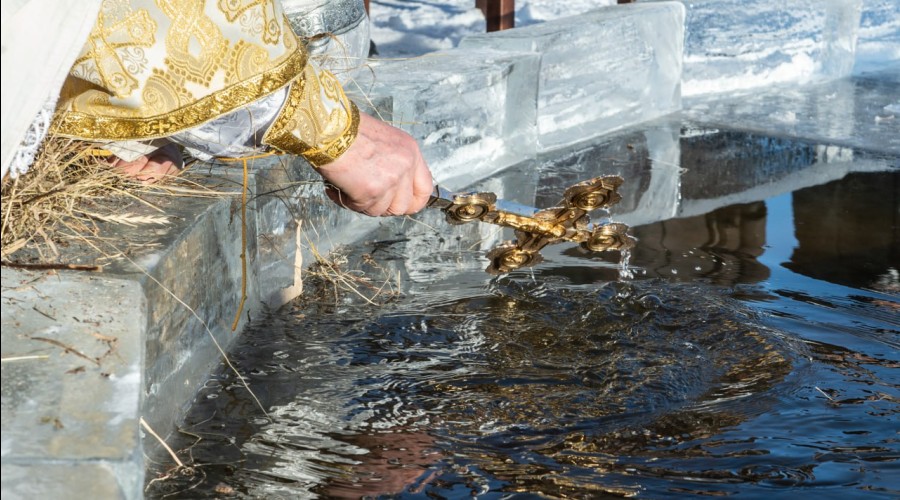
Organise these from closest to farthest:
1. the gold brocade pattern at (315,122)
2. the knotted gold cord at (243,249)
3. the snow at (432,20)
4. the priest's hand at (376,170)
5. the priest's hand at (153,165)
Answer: the gold brocade pattern at (315,122)
the priest's hand at (376,170)
the priest's hand at (153,165)
the knotted gold cord at (243,249)
the snow at (432,20)

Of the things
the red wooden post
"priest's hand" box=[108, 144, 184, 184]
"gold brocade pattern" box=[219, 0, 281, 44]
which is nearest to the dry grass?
"priest's hand" box=[108, 144, 184, 184]

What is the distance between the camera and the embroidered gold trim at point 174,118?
2.01m

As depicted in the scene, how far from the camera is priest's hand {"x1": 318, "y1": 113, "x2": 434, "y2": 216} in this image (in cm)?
220

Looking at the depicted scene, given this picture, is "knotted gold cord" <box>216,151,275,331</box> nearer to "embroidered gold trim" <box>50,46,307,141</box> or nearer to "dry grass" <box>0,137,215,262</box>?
"dry grass" <box>0,137,215,262</box>

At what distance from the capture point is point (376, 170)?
222 centimetres

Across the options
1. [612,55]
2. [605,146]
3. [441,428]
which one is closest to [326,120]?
[441,428]

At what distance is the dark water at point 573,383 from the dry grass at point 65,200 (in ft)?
1.47

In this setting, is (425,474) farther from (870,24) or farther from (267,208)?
(870,24)

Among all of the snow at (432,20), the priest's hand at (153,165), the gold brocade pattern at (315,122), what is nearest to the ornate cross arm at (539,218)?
the gold brocade pattern at (315,122)

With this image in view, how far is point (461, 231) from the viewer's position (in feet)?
12.2

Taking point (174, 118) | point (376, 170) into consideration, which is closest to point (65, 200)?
point (174, 118)

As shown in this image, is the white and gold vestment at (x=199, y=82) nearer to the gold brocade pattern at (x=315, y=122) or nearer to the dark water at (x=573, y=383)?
the gold brocade pattern at (x=315, y=122)

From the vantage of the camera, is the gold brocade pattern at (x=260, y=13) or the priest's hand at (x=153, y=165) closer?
the gold brocade pattern at (x=260, y=13)

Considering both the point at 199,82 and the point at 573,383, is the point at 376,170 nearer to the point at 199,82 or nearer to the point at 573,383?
the point at 199,82
